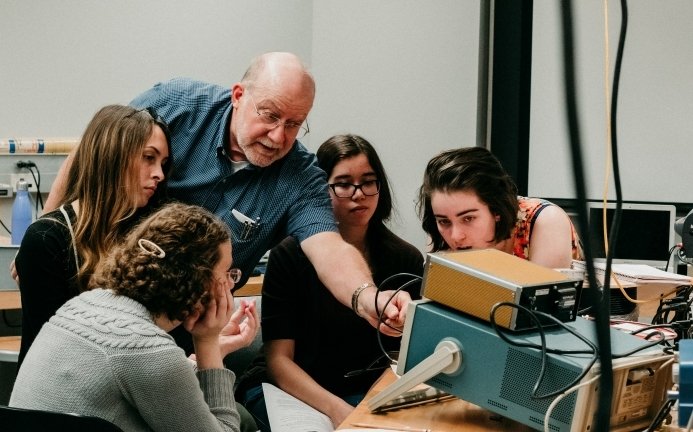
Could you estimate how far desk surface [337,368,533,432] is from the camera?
139 centimetres

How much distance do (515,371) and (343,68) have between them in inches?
102

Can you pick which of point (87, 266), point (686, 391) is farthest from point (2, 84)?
point (686, 391)

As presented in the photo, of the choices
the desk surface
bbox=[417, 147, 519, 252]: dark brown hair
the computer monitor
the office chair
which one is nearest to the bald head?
bbox=[417, 147, 519, 252]: dark brown hair

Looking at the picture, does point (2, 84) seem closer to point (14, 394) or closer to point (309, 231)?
point (309, 231)

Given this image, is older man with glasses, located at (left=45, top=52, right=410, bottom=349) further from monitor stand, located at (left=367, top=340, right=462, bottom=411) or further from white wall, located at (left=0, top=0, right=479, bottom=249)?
white wall, located at (left=0, top=0, right=479, bottom=249)

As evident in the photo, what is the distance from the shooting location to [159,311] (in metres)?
1.52

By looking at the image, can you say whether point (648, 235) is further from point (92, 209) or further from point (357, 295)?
point (92, 209)

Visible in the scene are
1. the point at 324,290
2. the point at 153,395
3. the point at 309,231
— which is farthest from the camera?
the point at 324,290

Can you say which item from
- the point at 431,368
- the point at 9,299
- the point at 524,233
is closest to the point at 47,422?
the point at 431,368

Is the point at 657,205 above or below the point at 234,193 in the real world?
below

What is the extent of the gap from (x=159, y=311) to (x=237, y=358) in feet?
3.12

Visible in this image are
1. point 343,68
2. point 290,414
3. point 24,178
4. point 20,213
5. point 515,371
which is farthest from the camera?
point 343,68

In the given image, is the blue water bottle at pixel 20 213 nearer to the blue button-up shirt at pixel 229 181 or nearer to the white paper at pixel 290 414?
the blue button-up shirt at pixel 229 181

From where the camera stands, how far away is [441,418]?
144 centimetres
